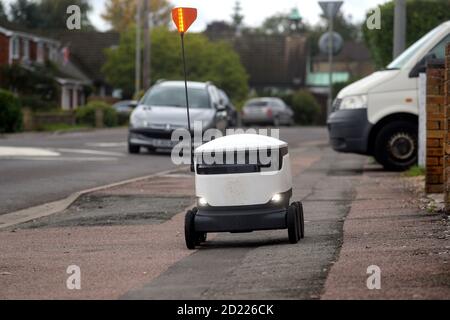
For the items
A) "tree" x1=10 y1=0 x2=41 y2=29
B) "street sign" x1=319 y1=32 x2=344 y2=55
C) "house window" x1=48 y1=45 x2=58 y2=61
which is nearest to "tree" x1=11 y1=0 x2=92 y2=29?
"tree" x1=10 y1=0 x2=41 y2=29

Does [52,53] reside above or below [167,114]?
above

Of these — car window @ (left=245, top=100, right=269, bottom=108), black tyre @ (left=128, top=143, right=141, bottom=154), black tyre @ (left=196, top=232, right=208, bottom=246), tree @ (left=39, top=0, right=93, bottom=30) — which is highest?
tree @ (left=39, top=0, right=93, bottom=30)

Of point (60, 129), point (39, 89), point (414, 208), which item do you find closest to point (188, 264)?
point (414, 208)

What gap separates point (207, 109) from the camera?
27328mm

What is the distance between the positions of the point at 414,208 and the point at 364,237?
2.78 metres

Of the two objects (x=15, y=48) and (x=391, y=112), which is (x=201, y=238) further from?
(x=15, y=48)

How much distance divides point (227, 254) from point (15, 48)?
60.3m

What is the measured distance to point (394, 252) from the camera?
364 inches

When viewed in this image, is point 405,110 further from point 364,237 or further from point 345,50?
point 345,50

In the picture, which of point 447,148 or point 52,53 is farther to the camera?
point 52,53

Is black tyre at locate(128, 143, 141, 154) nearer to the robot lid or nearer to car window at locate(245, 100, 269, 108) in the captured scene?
the robot lid

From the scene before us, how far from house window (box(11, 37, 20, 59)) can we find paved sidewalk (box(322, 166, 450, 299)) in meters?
55.2

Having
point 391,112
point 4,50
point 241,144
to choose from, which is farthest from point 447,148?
point 4,50

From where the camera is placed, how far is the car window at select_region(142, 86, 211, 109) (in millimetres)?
27062
